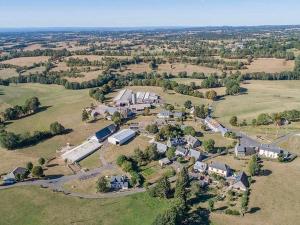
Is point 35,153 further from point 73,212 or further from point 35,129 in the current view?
point 73,212

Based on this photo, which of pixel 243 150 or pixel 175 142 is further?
pixel 175 142

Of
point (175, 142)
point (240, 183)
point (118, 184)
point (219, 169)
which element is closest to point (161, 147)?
point (175, 142)

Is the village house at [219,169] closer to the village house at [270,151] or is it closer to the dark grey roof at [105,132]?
the village house at [270,151]

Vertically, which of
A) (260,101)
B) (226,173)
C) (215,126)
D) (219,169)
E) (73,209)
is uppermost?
(260,101)

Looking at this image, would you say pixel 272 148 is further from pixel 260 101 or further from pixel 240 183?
pixel 260 101

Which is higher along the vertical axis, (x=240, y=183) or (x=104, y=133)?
(x=104, y=133)

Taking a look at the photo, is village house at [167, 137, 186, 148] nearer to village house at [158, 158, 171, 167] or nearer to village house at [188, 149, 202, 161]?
village house at [188, 149, 202, 161]

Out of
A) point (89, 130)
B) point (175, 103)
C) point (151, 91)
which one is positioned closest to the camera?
point (89, 130)

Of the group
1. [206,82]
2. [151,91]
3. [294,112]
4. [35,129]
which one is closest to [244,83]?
[206,82]
